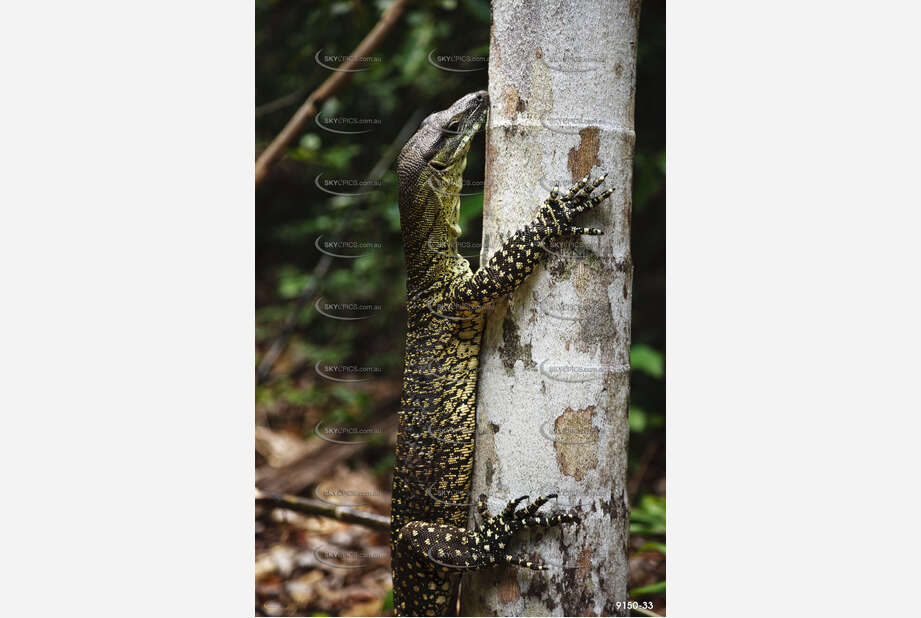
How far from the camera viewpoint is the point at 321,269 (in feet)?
15.5

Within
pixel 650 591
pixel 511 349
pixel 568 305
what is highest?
pixel 568 305

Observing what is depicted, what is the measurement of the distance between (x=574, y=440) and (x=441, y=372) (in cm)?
82

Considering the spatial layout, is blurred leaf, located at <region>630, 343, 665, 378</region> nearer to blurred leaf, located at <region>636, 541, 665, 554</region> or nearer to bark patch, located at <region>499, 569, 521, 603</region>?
blurred leaf, located at <region>636, 541, 665, 554</region>

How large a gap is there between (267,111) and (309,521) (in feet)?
9.07

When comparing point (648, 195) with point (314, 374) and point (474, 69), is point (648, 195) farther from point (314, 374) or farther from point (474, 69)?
point (314, 374)

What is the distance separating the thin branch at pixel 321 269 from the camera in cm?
442

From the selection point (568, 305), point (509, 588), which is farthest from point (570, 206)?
point (509, 588)

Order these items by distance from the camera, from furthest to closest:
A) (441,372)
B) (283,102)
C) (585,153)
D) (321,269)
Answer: (283,102), (321,269), (441,372), (585,153)

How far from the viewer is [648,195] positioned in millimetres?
4348

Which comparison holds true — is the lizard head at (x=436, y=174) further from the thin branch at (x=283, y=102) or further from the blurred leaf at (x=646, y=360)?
the blurred leaf at (x=646, y=360)

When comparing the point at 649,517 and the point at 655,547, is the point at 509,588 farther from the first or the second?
the point at 649,517

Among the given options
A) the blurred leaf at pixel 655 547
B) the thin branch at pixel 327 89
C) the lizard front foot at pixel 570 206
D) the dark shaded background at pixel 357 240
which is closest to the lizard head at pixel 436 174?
the dark shaded background at pixel 357 240

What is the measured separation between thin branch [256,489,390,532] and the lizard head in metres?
1.52

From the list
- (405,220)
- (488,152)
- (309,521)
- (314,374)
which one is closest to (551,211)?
(488,152)
